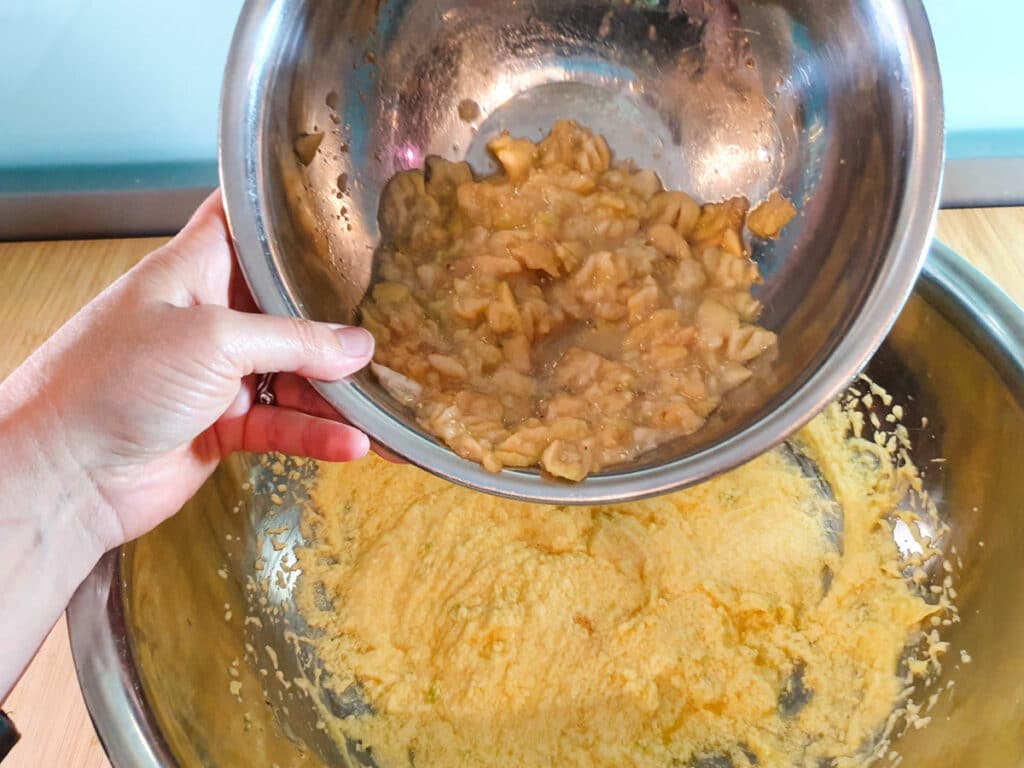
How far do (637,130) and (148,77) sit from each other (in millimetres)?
1174

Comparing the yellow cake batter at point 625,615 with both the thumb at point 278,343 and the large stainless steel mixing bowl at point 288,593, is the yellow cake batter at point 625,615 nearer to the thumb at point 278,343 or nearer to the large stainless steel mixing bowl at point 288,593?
the large stainless steel mixing bowl at point 288,593

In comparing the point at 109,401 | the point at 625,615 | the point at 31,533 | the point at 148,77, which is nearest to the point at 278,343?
the point at 109,401

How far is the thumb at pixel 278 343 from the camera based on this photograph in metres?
1.02

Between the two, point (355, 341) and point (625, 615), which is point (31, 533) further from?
point (625, 615)

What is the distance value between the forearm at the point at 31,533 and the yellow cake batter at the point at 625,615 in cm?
53

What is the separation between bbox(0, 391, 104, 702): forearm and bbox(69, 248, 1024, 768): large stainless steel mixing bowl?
58mm

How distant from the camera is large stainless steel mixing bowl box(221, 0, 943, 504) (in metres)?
1.02

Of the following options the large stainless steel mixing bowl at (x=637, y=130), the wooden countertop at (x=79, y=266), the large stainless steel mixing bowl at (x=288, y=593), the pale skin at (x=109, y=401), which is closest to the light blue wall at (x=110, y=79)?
the wooden countertop at (x=79, y=266)

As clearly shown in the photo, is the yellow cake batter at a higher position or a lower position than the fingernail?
lower

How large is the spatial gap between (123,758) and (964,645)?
1.34m

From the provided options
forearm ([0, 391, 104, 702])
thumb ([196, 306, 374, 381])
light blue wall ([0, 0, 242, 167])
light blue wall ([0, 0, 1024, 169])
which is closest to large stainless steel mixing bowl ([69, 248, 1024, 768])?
forearm ([0, 391, 104, 702])

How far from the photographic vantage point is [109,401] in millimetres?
1022

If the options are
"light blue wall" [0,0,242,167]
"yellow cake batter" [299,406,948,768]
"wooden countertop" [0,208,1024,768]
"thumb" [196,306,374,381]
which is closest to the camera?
"thumb" [196,306,374,381]

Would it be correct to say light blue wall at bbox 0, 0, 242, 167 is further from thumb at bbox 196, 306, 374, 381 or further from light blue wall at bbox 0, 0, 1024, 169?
thumb at bbox 196, 306, 374, 381
